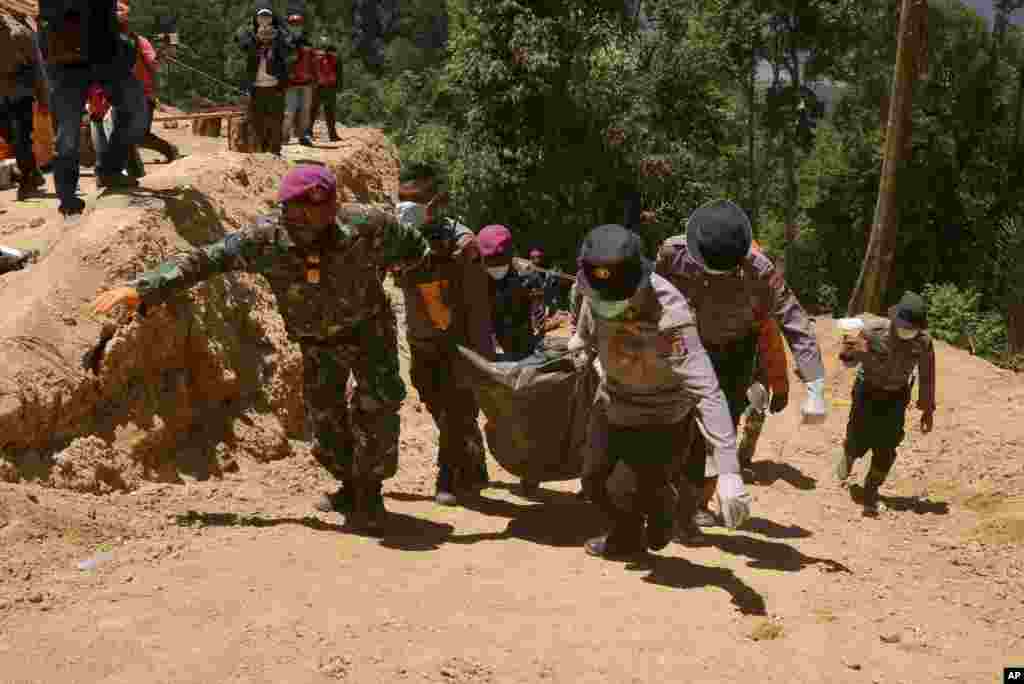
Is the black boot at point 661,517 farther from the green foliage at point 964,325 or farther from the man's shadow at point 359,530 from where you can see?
the green foliage at point 964,325

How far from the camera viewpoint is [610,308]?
4.57 metres

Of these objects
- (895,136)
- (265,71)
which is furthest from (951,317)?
(265,71)

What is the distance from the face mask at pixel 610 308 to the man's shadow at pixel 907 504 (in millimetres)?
4129

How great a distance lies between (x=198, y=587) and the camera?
14.4ft

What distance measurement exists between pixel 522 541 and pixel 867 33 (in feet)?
86.1

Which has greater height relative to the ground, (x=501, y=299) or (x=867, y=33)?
(x=867, y=33)

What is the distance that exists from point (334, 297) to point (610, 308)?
1303 millimetres

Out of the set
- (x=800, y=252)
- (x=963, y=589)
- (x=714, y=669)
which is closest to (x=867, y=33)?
(x=800, y=252)

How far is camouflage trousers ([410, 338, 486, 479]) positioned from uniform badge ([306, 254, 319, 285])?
1.13 m

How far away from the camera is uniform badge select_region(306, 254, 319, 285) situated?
4914mm

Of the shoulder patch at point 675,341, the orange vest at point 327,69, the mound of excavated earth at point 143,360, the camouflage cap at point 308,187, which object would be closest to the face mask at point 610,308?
the shoulder patch at point 675,341

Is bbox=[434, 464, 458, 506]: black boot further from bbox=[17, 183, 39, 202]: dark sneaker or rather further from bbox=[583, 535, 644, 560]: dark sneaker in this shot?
bbox=[17, 183, 39, 202]: dark sneaker

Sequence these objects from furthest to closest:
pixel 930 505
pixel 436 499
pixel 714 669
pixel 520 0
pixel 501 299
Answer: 1. pixel 520 0
2. pixel 930 505
3. pixel 501 299
4. pixel 436 499
5. pixel 714 669

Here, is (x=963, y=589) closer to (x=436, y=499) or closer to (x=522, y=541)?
(x=522, y=541)
